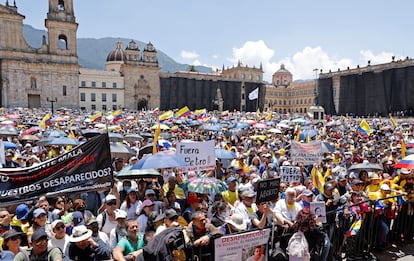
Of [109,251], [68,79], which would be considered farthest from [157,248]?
[68,79]

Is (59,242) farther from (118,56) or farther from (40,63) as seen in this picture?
(118,56)

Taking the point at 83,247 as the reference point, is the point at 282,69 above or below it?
above

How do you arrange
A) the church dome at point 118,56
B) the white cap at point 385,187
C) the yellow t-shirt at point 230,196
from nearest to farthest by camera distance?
the yellow t-shirt at point 230,196 < the white cap at point 385,187 < the church dome at point 118,56

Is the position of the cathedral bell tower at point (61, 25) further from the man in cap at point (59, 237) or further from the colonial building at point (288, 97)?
the colonial building at point (288, 97)

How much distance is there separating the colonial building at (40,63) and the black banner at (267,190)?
54619mm

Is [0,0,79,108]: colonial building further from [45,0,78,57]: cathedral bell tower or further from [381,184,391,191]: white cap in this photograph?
[381,184,391,191]: white cap

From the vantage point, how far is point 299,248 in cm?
453

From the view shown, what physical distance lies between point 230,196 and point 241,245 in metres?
2.10

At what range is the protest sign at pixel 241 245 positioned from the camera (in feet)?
13.9

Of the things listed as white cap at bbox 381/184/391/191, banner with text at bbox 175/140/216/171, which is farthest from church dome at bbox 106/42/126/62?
white cap at bbox 381/184/391/191

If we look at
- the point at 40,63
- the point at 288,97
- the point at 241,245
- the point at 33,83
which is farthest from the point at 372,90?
the point at 241,245

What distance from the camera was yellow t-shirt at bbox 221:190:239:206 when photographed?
645cm

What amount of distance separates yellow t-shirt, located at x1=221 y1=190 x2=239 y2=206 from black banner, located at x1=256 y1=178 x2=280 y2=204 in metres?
1.49

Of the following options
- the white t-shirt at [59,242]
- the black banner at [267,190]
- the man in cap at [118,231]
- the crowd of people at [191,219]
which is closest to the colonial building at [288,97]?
the crowd of people at [191,219]
